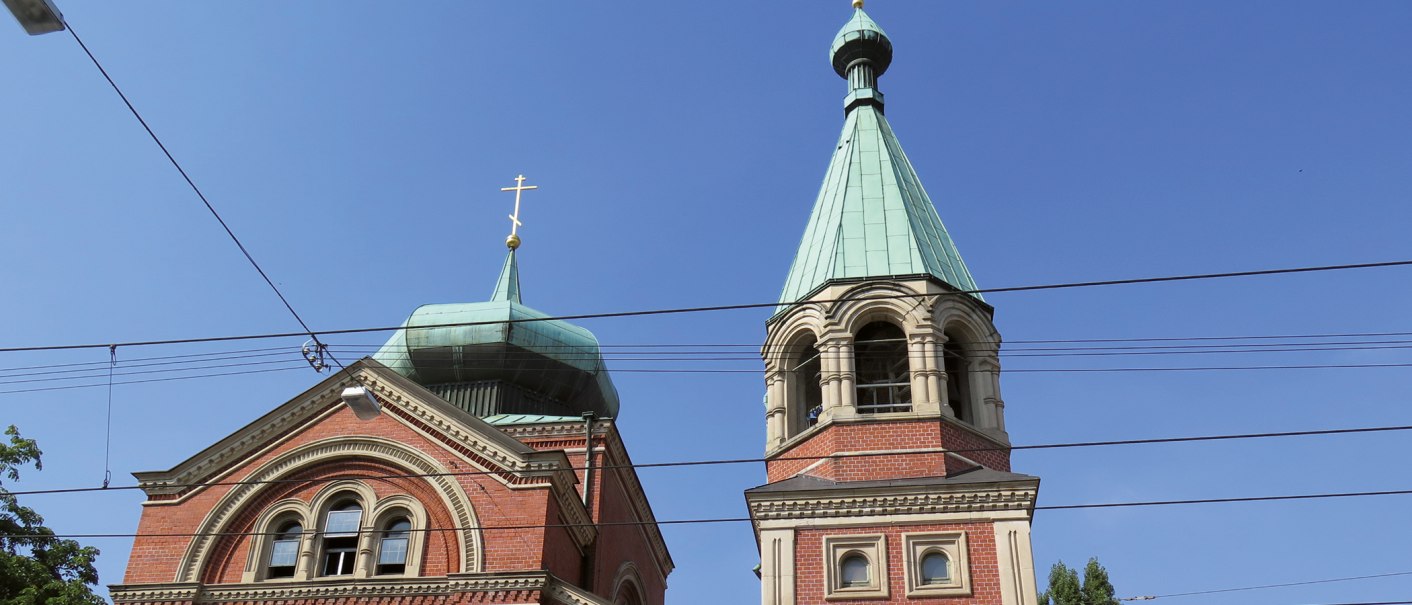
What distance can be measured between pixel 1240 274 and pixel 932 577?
810 centimetres

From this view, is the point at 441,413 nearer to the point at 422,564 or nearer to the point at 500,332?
the point at 422,564

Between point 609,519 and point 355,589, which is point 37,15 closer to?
point 355,589

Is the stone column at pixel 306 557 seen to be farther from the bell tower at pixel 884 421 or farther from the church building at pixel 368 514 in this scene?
the bell tower at pixel 884 421

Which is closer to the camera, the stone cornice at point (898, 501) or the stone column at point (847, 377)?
the stone cornice at point (898, 501)

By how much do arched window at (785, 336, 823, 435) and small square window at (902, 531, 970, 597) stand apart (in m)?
3.16

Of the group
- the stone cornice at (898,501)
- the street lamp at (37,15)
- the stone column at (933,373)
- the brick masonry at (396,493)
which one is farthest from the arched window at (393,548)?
the street lamp at (37,15)

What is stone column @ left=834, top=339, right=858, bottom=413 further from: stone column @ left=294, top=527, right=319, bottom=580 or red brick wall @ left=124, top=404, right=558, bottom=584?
stone column @ left=294, top=527, right=319, bottom=580

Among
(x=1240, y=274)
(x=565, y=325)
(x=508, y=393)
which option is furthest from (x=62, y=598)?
(x=1240, y=274)

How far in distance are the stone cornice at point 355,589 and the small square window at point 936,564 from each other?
4.45m

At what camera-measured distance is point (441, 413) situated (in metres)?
22.3

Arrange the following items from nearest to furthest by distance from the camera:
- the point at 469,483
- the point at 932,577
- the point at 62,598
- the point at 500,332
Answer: the point at 932,577
the point at 469,483
the point at 62,598
the point at 500,332

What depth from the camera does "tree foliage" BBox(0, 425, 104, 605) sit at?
2377 cm

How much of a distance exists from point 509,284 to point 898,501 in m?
14.1

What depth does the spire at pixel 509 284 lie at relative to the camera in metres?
31.8
